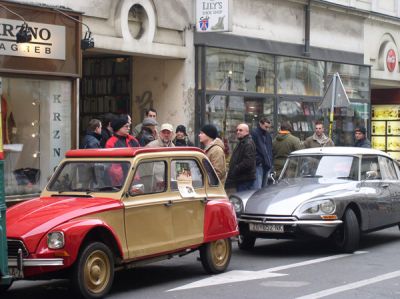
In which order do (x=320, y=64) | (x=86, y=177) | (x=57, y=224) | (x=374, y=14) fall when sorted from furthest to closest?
(x=374, y=14)
(x=320, y=64)
(x=86, y=177)
(x=57, y=224)

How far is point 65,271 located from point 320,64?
48.4ft

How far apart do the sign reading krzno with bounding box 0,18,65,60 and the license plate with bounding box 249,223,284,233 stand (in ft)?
16.5

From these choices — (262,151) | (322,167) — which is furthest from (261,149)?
(322,167)

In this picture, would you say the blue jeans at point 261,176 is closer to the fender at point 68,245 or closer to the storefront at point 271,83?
the storefront at point 271,83

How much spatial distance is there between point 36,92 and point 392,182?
20.6 feet

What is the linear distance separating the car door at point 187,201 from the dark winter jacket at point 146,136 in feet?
11.1

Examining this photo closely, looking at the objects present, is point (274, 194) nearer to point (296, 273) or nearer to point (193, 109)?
point (296, 273)

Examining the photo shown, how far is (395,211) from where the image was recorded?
517 inches

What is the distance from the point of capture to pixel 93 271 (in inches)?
332

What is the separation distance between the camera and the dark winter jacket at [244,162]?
1347 centimetres

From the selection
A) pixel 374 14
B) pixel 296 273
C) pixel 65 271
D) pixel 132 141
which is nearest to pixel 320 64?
pixel 374 14

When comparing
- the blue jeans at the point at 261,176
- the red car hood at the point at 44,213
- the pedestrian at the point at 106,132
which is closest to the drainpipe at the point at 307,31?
the blue jeans at the point at 261,176

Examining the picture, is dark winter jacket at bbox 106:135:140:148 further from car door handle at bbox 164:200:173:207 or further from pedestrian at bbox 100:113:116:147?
car door handle at bbox 164:200:173:207

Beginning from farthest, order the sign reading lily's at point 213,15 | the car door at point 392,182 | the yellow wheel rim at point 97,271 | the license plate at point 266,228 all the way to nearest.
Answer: the sign reading lily's at point 213,15, the car door at point 392,182, the license plate at point 266,228, the yellow wheel rim at point 97,271
